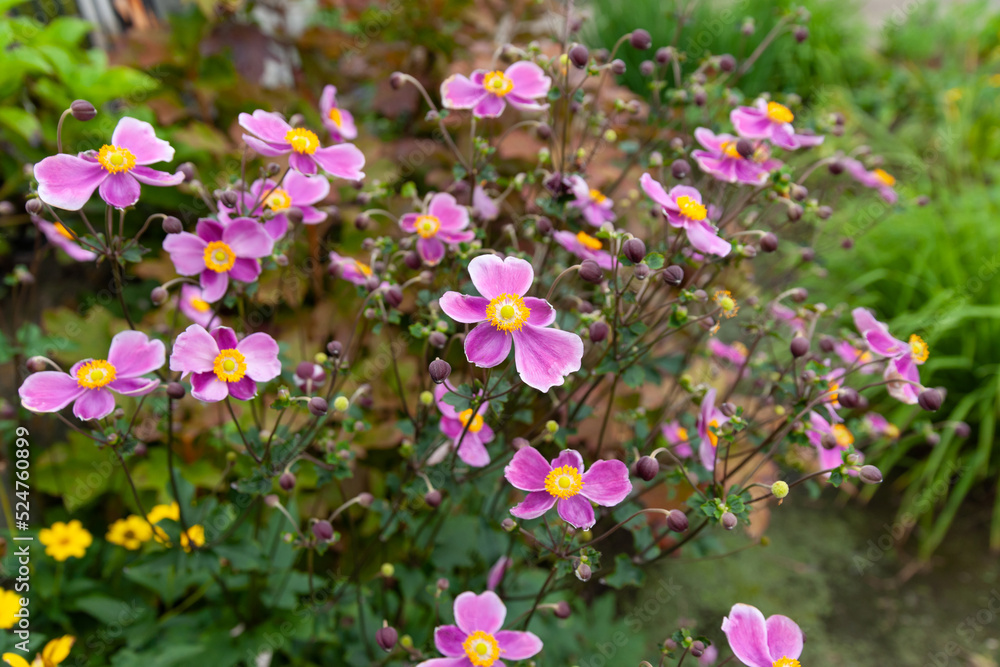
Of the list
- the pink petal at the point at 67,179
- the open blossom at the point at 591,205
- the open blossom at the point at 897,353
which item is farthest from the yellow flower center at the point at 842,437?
the pink petal at the point at 67,179

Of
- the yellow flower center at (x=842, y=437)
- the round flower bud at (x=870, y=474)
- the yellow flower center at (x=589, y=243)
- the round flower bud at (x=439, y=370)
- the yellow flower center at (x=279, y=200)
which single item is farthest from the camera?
the yellow flower center at (x=842, y=437)

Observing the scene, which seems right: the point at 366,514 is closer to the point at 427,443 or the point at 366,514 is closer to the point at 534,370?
the point at 427,443


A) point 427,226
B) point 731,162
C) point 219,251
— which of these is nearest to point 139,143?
point 219,251

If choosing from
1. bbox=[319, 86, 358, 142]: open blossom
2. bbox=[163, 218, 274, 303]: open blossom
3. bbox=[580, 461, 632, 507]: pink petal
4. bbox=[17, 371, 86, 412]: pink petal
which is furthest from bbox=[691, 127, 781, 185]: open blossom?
bbox=[17, 371, 86, 412]: pink petal

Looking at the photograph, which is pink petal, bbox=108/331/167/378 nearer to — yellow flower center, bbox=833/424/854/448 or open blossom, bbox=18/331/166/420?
open blossom, bbox=18/331/166/420

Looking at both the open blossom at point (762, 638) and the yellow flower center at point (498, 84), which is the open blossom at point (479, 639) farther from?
the yellow flower center at point (498, 84)

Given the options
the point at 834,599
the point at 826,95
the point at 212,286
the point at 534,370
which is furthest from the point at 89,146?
the point at 826,95

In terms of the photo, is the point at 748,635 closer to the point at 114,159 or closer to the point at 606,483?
the point at 606,483

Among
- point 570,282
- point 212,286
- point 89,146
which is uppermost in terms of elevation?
point 212,286
